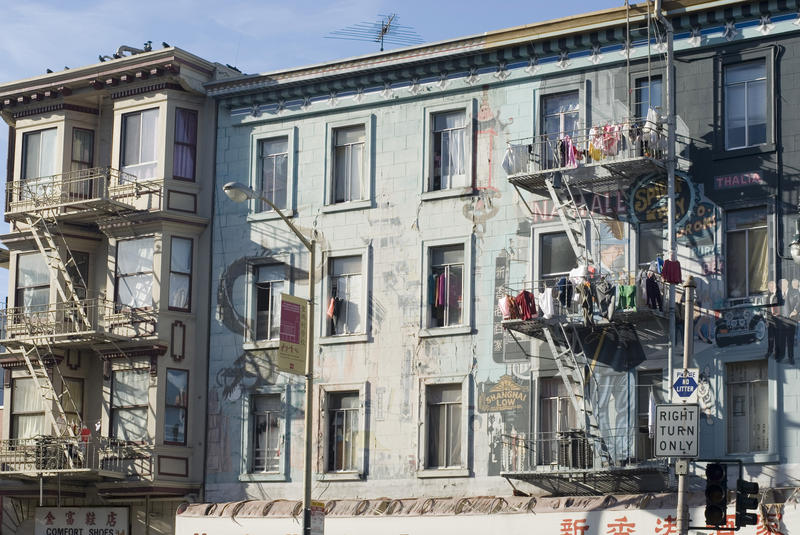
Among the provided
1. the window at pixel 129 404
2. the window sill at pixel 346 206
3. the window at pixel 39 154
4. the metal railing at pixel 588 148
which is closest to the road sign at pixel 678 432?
the metal railing at pixel 588 148

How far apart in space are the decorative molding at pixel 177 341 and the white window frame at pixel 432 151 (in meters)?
8.14

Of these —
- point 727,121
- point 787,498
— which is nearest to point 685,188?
point 727,121

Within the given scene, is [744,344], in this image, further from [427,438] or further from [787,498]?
[427,438]

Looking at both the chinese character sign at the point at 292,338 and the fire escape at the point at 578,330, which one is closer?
the chinese character sign at the point at 292,338

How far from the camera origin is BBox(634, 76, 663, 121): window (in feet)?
122

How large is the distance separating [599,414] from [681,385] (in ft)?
28.7

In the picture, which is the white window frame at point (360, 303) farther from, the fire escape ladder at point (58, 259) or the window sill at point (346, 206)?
the fire escape ladder at point (58, 259)

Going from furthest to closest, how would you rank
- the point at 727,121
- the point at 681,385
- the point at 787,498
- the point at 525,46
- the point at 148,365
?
the point at 148,365, the point at 525,46, the point at 727,121, the point at 787,498, the point at 681,385

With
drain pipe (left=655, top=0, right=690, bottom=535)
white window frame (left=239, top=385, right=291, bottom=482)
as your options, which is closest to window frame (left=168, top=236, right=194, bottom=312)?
white window frame (left=239, top=385, right=291, bottom=482)

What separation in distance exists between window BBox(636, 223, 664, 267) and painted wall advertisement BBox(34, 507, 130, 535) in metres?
16.9

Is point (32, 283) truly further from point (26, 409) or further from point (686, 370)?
point (686, 370)

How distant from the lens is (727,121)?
36.2m

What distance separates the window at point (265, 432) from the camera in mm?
41781

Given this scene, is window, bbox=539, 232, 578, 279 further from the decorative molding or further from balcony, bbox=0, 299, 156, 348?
balcony, bbox=0, 299, 156, 348
